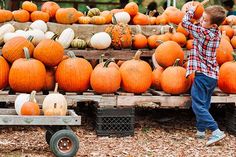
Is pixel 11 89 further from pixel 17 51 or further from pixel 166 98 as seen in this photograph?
pixel 166 98

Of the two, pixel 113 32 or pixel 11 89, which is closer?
pixel 11 89

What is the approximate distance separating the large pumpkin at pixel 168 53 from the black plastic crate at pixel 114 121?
2.60 ft

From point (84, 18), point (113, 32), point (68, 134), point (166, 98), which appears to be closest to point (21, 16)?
point (84, 18)

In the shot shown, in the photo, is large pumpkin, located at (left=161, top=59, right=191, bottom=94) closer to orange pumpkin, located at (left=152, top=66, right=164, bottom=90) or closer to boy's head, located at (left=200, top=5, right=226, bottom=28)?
orange pumpkin, located at (left=152, top=66, right=164, bottom=90)

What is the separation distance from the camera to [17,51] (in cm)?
597

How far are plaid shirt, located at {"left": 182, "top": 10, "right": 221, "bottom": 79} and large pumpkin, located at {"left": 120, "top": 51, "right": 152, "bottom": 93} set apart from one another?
0.56 meters

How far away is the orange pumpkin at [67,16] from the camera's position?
23.6 feet

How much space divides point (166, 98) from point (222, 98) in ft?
2.08

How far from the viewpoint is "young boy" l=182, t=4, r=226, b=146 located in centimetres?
568

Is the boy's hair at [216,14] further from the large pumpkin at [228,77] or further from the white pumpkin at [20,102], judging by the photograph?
the white pumpkin at [20,102]

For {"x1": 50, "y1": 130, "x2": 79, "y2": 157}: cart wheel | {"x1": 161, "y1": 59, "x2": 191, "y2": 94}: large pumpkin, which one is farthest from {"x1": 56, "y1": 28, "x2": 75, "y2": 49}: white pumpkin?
{"x1": 50, "y1": 130, "x2": 79, "y2": 157}: cart wheel

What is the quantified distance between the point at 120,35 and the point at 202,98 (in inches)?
59.4

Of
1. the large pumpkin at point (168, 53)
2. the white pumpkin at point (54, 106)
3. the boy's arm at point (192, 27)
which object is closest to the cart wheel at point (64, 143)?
the white pumpkin at point (54, 106)

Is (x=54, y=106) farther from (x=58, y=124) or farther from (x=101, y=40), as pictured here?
(x=101, y=40)
